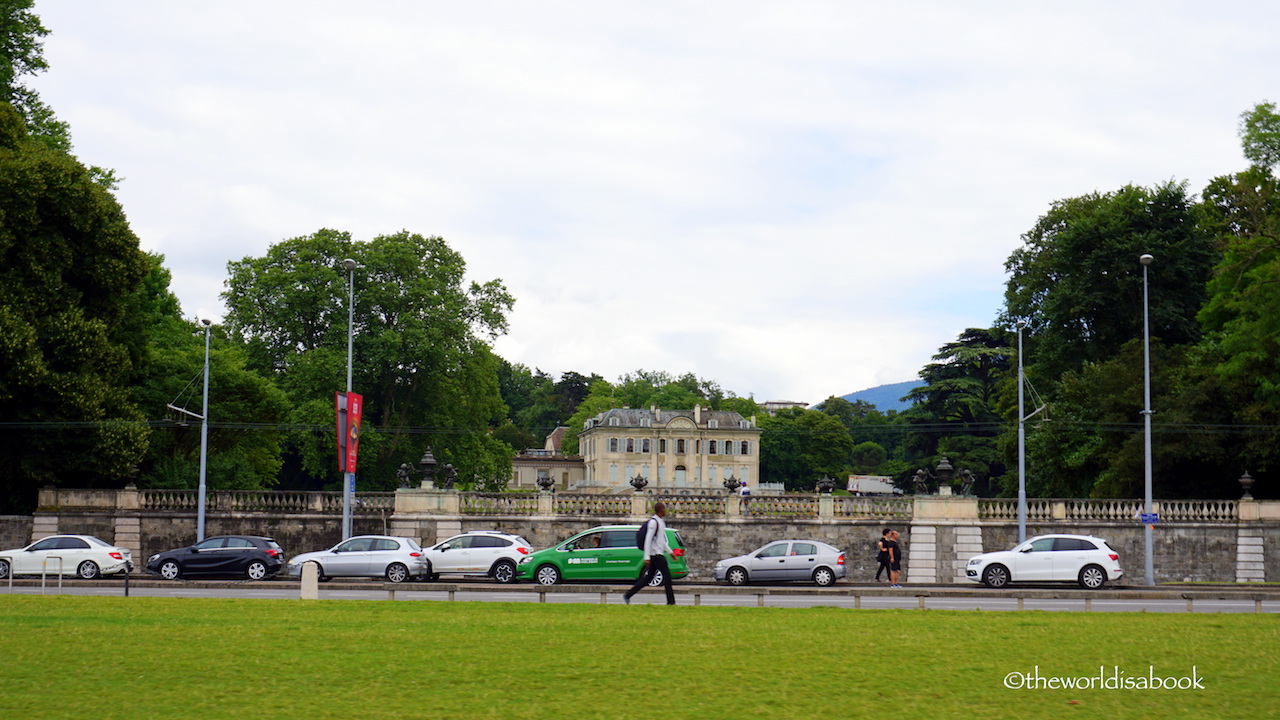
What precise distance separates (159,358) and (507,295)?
67.3ft

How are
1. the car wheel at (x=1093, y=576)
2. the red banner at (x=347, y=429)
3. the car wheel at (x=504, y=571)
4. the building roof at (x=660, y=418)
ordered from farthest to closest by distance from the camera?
the building roof at (x=660, y=418) → the red banner at (x=347, y=429) → the car wheel at (x=504, y=571) → the car wheel at (x=1093, y=576)

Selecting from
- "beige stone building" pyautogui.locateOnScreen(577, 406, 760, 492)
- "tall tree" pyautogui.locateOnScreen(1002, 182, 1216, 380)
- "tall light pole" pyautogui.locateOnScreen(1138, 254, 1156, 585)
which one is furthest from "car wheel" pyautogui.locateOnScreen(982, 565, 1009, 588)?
"beige stone building" pyautogui.locateOnScreen(577, 406, 760, 492)

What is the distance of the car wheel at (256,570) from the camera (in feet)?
108

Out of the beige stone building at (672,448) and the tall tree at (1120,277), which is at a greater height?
the tall tree at (1120,277)

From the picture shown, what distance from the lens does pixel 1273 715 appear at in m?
9.94

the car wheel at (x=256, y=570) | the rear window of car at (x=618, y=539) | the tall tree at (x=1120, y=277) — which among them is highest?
the tall tree at (x=1120, y=277)

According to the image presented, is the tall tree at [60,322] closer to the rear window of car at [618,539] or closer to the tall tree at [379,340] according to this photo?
the tall tree at [379,340]

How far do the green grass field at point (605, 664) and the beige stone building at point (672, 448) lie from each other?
105 meters

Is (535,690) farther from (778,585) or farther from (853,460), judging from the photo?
(853,460)

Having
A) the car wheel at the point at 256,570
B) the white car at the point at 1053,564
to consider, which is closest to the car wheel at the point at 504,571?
the car wheel at the point at 256,570

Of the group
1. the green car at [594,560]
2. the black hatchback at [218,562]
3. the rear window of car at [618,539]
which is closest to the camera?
the green car at [594,560]

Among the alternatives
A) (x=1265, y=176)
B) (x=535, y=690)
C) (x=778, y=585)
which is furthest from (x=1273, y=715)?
(x=1265, y=176)

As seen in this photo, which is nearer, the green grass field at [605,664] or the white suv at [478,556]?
the green grass field at [605,664]

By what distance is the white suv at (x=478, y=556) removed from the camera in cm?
3281
